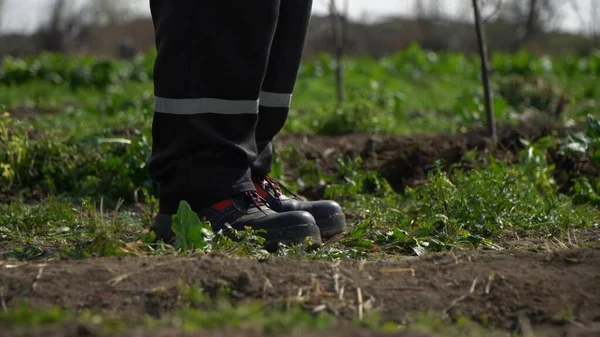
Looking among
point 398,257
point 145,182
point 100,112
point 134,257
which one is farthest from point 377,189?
point 100,112

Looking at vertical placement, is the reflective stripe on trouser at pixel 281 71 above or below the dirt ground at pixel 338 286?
above

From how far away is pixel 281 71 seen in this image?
3592 mm

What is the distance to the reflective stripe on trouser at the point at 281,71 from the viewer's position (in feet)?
11.5

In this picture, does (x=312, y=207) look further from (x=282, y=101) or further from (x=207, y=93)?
(x=207, y=93)

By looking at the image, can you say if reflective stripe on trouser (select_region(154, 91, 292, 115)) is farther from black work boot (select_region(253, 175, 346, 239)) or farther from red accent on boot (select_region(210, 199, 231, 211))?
black work boot (select_region(253, 175, 346, 239))

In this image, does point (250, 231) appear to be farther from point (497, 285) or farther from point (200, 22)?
point (497, 285)

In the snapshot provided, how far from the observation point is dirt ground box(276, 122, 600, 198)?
487 centimetres

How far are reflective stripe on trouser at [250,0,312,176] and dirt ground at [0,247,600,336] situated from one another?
1098 mm

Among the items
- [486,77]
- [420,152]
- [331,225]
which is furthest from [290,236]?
[486,77]

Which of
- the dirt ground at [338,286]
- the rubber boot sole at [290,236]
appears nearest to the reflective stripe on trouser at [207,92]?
the rubber boot sole at [290,236]

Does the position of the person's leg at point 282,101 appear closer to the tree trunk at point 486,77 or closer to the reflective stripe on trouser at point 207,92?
the reflective stripe on trouser at point 207,92

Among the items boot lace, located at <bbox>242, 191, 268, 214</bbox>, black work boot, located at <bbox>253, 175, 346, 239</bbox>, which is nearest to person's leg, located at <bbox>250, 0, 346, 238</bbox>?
black work boot, located at <bbox>253, 175, 346, 239</bbox>

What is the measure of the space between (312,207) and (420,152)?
1.67m

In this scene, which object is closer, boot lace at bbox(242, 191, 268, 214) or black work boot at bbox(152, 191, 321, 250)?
black work boot at bbox(152, 191, 321, 250)
